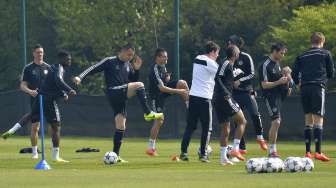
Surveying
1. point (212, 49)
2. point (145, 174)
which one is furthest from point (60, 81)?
point (145, 174)

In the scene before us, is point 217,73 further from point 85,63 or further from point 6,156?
point 85,63

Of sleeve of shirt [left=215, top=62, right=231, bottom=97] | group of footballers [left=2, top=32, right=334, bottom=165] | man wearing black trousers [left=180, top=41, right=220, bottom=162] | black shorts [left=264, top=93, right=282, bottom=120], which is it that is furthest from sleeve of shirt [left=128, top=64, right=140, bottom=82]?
black shorts [left=264, top=93, right=282, bottom=120]

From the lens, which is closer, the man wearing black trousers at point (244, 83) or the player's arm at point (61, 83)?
the player's arm at point (61, 83)

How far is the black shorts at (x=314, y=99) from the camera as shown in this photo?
2098 cm

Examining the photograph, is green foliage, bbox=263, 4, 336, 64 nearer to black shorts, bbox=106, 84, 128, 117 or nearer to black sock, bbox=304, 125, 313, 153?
black sock, bbox=304, 125, 313, 153

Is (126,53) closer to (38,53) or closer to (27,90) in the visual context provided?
(38,53)

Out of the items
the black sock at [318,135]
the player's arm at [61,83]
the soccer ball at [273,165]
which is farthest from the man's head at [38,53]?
the soccer ball at [273,165]

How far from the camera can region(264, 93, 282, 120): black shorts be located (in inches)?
874

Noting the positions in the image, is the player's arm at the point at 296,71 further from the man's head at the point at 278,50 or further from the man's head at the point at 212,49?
the man's head at the point at 212,49

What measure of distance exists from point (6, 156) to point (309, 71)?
6316 millimetres

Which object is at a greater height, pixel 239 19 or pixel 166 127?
pixel 239 19

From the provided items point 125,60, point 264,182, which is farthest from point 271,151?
point 264,182

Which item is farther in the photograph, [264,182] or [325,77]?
[325,77]

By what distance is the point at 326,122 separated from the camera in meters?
32.2
